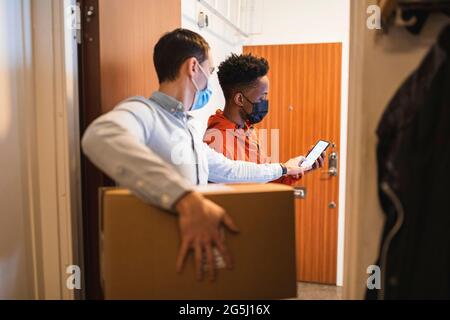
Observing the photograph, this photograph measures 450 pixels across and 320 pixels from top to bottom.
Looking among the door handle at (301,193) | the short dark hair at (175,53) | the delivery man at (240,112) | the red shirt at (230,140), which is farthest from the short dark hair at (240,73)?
the door handle at (301,193)

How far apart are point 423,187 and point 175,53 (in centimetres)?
84

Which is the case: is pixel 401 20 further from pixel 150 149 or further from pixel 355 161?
pixel 150 149

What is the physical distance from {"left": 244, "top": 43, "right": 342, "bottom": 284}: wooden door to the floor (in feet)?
0.16

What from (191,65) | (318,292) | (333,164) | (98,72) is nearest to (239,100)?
(191,65)

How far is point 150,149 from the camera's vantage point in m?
0.97

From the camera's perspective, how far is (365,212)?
89 centimetres

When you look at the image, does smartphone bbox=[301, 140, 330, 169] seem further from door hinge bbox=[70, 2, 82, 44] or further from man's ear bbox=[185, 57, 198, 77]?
door hinge bbox=[70, 2, 82, 44]

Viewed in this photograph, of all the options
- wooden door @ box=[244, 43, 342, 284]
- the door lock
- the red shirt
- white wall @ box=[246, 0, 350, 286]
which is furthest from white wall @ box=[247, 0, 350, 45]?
the red shirt

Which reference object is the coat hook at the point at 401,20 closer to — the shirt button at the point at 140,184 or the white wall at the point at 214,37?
the shirt button at the point at 140,184

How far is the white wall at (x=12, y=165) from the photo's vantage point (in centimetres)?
100

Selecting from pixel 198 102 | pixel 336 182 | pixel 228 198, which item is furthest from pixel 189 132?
pixel 336 182

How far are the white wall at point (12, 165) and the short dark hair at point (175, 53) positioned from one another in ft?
1.40

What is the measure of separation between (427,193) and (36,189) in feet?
3.63
